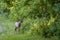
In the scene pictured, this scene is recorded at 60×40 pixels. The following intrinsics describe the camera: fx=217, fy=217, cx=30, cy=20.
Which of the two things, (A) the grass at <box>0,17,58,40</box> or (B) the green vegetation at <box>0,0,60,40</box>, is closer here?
(B) the green vegetation at <box>0,0,60,40</box>

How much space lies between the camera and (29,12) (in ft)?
23.9

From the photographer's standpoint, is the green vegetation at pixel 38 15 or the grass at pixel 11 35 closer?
the green vegetation at pixel 38 15

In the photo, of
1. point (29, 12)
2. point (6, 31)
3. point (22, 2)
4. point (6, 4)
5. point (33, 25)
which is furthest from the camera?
point (6, 31)

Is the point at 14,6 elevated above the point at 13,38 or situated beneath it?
elevated above

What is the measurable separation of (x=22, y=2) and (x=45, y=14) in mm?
1253

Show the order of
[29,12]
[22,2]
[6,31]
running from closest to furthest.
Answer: [22,2]
[29,12]
[6,31]

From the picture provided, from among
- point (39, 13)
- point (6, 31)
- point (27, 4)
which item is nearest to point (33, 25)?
point (39, 13)

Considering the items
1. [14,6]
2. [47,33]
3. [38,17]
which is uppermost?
[14,6]

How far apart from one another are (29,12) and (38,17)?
55 centimetres

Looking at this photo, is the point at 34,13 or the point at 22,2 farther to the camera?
the point at 34,13

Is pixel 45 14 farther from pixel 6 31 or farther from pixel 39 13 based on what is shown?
pixel 6 31

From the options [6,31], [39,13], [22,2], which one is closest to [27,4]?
[22,2]

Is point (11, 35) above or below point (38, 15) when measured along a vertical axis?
below

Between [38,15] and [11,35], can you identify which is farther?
[11,35]
